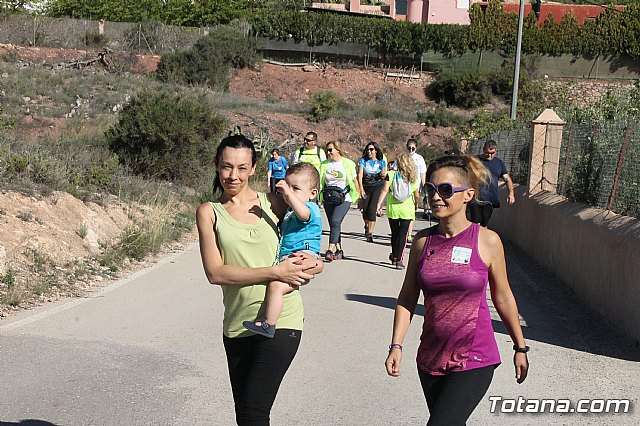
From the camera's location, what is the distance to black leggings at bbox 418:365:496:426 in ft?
14.6

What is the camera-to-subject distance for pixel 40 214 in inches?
553

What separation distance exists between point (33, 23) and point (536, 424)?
6369 centimetres

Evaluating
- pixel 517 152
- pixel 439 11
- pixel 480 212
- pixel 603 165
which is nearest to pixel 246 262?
pixel 603 165

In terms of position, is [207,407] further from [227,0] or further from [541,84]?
[227,0]

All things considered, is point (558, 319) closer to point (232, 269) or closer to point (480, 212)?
point (480, 212)

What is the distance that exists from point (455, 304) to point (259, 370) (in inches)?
41.0

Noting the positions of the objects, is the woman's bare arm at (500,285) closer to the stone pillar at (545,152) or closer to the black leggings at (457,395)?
the black leggings at (457,395)

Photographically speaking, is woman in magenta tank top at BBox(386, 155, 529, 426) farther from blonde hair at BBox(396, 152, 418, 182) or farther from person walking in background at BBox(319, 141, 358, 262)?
person walking in background at BBox(319, 141, 358, 262)

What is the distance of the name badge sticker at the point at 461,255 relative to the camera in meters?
4.60

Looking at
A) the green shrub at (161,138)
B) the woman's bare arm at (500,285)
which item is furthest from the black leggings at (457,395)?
the green shrub at (161,138)

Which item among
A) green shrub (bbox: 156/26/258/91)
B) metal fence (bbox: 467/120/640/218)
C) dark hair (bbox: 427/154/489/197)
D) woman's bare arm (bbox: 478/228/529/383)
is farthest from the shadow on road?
green shrub (bbox: 156/26/258/91)

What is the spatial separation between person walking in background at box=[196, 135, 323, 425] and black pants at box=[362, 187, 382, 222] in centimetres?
1268

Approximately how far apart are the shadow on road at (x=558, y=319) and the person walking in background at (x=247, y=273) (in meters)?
5.29

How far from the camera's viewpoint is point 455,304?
15.1ft
